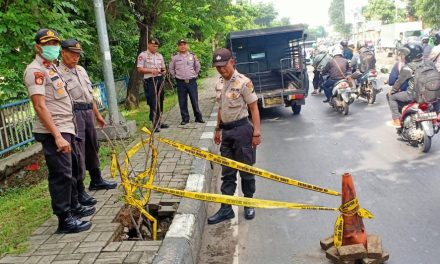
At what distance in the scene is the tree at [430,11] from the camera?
34281mm

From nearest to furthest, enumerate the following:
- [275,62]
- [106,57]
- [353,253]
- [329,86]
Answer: [353,253] → [106,57] → [329,86] → [275,62]

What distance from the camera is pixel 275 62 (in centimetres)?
1158

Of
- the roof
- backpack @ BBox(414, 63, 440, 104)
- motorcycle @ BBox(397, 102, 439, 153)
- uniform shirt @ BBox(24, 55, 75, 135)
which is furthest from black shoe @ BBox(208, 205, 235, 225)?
the roof

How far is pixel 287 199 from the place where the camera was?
16.3 feet

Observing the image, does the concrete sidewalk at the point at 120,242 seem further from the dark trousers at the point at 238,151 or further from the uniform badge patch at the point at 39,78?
the uniform badge patch at the point at 39,78

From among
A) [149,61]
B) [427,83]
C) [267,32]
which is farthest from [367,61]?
[149,61]

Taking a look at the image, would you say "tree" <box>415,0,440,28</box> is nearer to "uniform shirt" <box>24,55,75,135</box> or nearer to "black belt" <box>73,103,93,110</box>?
"black belt" <box>73,103,93,110</box>

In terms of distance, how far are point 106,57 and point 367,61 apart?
701cm

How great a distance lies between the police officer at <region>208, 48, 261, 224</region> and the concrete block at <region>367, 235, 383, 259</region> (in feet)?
4.60

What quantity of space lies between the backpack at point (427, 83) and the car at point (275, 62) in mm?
3648

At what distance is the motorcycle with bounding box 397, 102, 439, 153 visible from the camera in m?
6.24

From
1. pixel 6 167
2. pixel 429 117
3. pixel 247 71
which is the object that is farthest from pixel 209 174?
pixel 247 71

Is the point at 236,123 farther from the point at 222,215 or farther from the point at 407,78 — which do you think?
the point at 407,78

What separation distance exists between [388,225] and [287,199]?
126cm
